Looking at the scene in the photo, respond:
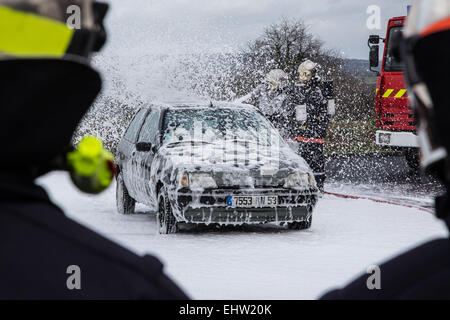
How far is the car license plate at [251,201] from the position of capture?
7.83 metres

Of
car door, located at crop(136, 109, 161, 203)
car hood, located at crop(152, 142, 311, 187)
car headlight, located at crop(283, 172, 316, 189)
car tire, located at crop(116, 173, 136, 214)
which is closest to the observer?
car hood, located at crop(152, 142, 311, 187)

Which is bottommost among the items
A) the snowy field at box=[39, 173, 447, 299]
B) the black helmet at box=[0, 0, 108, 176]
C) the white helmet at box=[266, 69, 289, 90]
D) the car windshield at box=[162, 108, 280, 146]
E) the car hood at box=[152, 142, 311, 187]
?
the snowy field at box=[39, 173, 447, 299]

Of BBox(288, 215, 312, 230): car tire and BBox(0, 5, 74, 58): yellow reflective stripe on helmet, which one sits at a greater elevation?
BBox(0, 5, 74, 58): yellow reflective stripe on helmet

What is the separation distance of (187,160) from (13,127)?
6.95 m

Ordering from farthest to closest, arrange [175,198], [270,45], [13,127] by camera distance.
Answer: [270,45]
[175,198]
[13,127]

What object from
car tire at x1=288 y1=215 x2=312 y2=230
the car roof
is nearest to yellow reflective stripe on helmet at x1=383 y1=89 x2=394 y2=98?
the car roof

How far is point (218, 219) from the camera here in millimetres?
7820

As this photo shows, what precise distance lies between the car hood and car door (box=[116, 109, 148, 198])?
3.98 ft

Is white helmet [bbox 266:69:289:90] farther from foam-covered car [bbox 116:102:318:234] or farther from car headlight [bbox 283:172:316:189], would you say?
car headlight [bbox 283:172:316:189]

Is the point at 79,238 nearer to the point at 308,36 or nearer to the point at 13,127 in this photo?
the point at 13,127

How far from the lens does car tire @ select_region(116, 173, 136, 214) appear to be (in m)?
10.1

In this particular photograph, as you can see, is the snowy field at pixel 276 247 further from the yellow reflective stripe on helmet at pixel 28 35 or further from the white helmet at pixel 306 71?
the yellow reflective stripe on helmet at pixel 28 35

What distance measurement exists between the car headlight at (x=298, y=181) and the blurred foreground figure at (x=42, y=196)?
6.96 meters

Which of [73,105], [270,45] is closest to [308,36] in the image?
[270,45]
